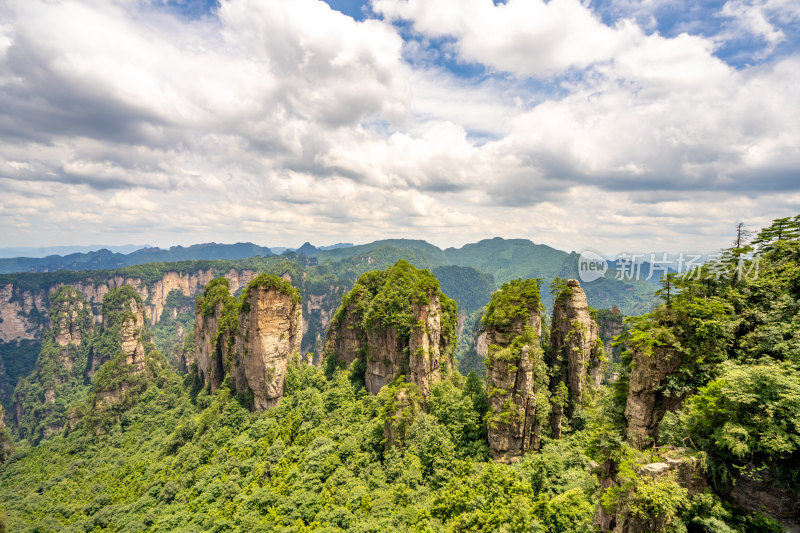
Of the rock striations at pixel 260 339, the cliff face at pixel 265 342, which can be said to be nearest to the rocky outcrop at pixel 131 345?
the rock striations at pixel 260 339

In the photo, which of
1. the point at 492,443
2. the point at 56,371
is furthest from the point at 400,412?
the point at 56,371

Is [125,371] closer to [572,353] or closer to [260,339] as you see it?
[260,339]

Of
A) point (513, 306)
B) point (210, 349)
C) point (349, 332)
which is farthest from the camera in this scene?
point (210, 349)

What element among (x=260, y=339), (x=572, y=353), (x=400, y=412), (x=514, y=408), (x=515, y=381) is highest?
(x=572, y=353)

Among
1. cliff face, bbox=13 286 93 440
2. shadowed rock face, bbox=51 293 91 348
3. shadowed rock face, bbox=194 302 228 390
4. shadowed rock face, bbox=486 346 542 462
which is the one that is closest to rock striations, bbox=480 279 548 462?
shadowed rock face, bbox=486 346 542 462

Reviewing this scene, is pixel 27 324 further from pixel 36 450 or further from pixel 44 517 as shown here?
pixel 44 517

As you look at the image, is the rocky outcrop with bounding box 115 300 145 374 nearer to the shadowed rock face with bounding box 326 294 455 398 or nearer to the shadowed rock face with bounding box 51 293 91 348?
the shadowed rock face with bounding box 326 294 455 398
